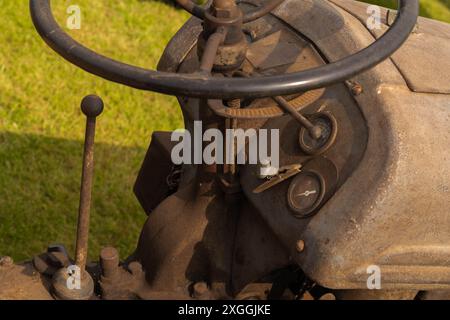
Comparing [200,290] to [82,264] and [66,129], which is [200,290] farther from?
[66,129]

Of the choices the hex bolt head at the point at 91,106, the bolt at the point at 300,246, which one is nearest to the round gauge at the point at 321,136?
the bolt at the point at 300,246

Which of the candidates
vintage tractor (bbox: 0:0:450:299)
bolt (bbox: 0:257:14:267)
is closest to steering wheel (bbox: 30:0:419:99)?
vintage tractor (bbox: 0:0:450:299)

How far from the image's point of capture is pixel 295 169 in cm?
183

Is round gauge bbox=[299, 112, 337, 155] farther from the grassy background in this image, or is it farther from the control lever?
the grassy background

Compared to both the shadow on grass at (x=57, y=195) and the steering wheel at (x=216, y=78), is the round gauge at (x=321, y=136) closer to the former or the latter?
the steering wheel at (x=216, y=78)

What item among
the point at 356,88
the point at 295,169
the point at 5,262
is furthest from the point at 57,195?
the point at 356,88

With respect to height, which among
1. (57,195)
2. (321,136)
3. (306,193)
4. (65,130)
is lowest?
A: (57,195)

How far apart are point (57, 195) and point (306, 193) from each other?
72.6 inches

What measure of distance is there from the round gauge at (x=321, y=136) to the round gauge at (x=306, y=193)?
0.18 ft

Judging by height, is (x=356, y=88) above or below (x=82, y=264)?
above

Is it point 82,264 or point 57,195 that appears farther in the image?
point 57,195

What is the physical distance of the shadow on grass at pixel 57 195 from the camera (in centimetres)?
323
